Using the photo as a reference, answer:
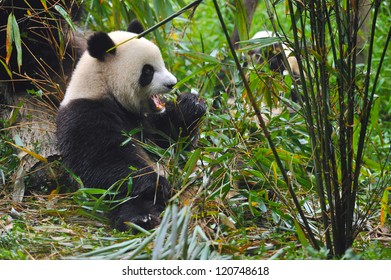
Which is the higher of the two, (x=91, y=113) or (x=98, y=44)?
(x=98, y=44)

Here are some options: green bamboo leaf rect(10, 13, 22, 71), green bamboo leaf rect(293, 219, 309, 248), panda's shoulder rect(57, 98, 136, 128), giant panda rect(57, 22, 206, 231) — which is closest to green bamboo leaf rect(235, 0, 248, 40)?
giant panda rect(57, 22, 206, 231)

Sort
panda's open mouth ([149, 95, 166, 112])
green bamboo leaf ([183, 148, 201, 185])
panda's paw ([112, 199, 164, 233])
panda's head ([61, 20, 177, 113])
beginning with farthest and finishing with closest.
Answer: panda's open mouth ([149, 95, 166, 112])
panda's head ([61, 20, 177, 113])
panda's paw ([112, 199, 164, 233])
green bamboo leaf ([183, 148, 201, 185])

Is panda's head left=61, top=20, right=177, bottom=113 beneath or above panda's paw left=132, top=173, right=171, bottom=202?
above

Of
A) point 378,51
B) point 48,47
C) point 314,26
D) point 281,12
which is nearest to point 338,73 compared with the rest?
point 314,26

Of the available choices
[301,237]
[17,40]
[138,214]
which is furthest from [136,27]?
[301,237]

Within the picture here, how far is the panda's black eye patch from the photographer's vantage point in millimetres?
4133

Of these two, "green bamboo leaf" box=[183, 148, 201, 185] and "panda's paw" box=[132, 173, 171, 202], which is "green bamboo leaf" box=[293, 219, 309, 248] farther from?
"panda's paw" box=[132, 173, 171, 202]

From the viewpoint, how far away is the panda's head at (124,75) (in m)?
4.09

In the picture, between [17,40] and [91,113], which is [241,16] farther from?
[17,40]

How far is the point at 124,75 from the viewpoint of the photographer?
4.11 m

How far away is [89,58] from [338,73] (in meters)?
2.01

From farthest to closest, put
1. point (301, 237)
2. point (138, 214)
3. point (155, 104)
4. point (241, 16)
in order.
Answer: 1. point (155, 104)
2. point (138, 214)
3. point (241, 16)
4. point (301, 237)

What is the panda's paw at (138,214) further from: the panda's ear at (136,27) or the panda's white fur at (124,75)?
the panda's ear at (136,27)
